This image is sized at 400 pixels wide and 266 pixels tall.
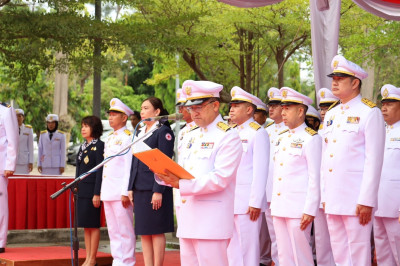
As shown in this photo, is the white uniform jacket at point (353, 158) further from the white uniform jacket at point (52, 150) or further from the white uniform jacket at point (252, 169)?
the white uniform jacket at point (52, 150)

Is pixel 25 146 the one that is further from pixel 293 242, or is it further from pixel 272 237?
pixel 293 242

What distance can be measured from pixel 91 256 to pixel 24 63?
4569mm

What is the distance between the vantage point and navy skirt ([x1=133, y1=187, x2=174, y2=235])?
7.80 m

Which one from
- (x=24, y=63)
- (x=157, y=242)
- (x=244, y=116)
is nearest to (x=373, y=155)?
(x=244, y=116)

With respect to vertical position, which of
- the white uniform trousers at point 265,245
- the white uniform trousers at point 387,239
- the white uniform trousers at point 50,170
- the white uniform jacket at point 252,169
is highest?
the white uniform jacket at point 252,169

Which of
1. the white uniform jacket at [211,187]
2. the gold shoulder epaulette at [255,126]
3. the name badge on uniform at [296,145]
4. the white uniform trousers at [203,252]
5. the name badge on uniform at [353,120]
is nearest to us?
the white uniform jacket at [211,187]

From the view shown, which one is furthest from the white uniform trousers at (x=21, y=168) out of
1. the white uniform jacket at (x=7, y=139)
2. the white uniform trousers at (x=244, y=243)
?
the white uniform trousers at (x=244, y=243)

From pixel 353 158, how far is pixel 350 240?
691 mm

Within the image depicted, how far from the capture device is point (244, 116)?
7887 mm

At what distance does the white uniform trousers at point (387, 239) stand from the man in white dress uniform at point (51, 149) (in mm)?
8105

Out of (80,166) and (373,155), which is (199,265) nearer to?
(373,155)

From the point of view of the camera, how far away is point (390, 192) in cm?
716

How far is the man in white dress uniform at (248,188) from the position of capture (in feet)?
24.3

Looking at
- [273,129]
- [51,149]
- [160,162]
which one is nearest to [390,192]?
[273,129]
